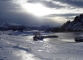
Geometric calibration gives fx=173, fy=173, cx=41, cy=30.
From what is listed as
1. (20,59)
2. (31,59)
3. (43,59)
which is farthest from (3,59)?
(43,59)

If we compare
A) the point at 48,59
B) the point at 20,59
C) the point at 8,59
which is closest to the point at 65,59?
the point at 48,59

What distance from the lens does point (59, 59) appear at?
2002 centimetres

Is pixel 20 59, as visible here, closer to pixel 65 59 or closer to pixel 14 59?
pixel 14 59

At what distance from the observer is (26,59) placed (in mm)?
19031

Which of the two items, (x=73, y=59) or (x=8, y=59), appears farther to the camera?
(x=73, y=59)

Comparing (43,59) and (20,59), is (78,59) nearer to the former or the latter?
(43,59)

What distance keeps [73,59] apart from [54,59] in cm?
223

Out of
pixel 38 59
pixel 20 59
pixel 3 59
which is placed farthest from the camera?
pixel 38 59

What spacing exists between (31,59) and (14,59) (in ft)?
7.43

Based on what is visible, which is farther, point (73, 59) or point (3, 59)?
point (73, 59)

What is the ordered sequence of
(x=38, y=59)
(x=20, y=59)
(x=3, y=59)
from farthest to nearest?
(x=38, y=59), (x=20, y=59), (x=3, y=59)

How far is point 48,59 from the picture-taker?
19.9 meters

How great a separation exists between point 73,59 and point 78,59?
573mm

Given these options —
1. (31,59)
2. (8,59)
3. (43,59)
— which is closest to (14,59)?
(8,59)
